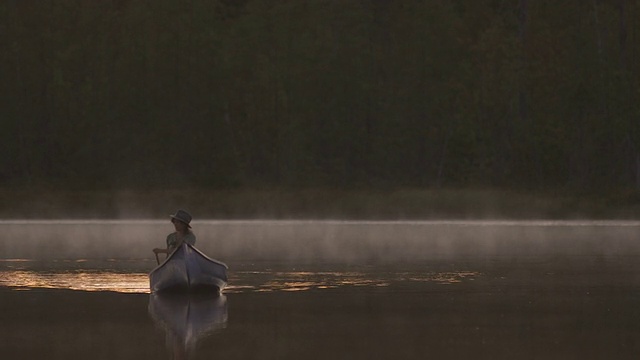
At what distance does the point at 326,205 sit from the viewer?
248ft

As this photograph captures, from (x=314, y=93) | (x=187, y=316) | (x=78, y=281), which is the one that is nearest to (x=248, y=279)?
(x=78, y=281)

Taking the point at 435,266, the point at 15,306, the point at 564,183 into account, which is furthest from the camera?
the point at 564,183

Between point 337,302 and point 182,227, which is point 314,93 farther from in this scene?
point 337,302

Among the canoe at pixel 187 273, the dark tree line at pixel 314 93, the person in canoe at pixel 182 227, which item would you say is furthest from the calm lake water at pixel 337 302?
the dark tree line at pixel 314 93

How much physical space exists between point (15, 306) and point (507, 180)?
2370 inches

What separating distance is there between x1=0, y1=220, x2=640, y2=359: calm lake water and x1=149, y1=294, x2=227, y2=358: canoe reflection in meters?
0.03

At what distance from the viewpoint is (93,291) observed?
32.2m

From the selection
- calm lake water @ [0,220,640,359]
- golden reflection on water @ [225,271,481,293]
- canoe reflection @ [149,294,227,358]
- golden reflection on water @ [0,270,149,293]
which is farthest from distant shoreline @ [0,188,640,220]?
canoe reflection @ [149,294,227,358]

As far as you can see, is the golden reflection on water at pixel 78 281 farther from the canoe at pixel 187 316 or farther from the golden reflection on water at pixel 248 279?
the canoe at pixel 187 316

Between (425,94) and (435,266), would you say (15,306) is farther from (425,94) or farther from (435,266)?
(425,94)

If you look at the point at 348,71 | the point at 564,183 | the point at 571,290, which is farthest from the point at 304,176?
the point at 571,290

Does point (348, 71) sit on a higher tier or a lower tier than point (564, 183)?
higher

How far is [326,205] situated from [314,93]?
21739 mm

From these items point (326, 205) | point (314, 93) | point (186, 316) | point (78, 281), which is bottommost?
point (186, 316)
